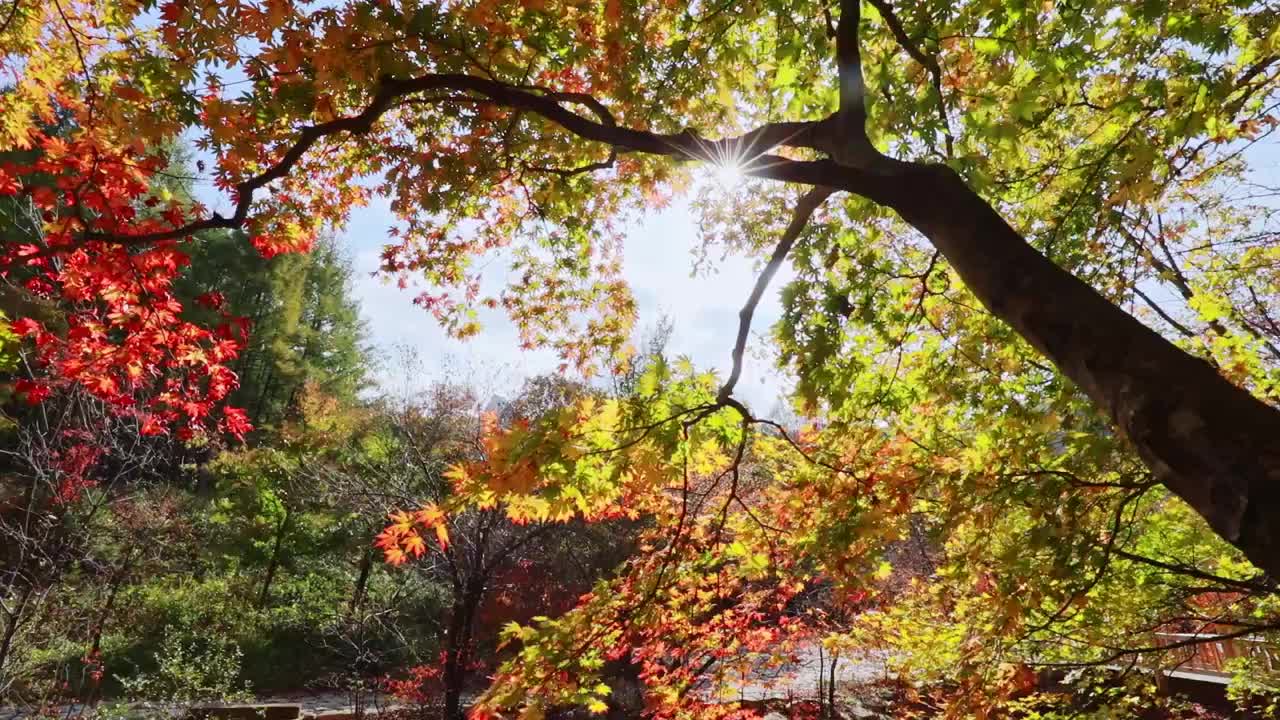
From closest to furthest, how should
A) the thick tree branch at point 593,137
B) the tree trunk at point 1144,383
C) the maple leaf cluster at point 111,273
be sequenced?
the tree trunk at point 1144,383
the thick tree branch at point 593,137
the maple leaf cluster at point 111,273

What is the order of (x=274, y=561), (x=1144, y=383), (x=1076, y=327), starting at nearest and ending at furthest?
(x=1144, y=383)
(x=1076, y=327)
(x=274, y=561)

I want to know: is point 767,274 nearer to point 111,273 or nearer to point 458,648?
point 111,273

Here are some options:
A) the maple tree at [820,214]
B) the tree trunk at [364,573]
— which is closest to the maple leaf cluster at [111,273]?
the maple tree at [820,214]

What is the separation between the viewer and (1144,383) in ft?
4.80

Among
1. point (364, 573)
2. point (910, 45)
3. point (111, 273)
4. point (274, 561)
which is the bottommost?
point (364, 573)

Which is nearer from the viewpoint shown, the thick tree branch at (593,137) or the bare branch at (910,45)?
the thick tree branch at (593,137)

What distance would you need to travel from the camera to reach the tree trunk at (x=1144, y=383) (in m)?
1.28

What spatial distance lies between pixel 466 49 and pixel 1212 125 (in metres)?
3.42

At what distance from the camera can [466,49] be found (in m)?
3.04

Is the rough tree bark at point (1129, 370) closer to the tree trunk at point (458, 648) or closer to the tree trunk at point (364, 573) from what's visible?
the tree trunk at point (458, 648)

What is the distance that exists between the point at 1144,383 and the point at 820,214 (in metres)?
3.52

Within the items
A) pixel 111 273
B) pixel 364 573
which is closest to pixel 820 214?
pixel 111 273

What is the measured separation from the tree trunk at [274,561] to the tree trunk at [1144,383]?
52.5 feet

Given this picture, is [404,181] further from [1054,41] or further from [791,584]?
[791,584]
